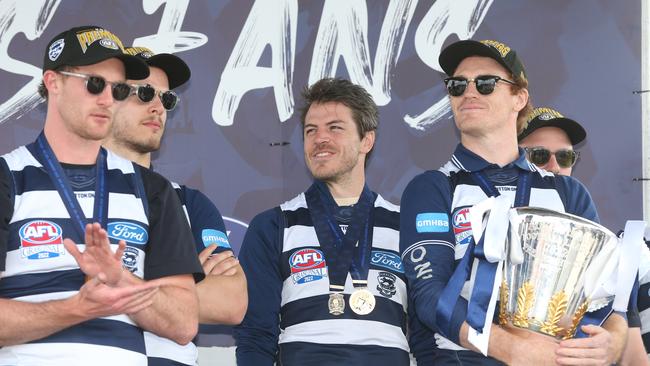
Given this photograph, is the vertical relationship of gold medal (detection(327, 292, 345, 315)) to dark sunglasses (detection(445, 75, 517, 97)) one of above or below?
below

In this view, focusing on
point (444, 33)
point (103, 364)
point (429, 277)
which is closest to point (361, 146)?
point (444, 33)

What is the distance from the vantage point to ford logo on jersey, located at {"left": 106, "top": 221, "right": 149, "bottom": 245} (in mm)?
2910

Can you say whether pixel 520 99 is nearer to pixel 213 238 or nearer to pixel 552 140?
pixel 552 140

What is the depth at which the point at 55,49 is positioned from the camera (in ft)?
10.3

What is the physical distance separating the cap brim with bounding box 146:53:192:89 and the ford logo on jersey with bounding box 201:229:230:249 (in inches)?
35.3

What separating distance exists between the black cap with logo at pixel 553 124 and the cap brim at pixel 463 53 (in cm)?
116

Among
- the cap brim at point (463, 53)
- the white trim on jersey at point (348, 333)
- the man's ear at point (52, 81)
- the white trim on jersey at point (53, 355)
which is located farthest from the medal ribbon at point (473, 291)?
the man's ear at point (52, 81)

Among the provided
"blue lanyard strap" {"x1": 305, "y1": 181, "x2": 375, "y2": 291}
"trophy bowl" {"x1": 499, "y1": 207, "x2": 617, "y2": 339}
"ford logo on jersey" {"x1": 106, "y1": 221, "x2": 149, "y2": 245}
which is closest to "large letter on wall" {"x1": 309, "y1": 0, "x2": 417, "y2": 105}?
"blue lanyard strap" {"x1": 305, "y1": 181, "x2": 375, "y2": 291}

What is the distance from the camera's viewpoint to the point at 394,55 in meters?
4.89

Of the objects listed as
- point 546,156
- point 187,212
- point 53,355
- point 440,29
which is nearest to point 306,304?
point 187,212

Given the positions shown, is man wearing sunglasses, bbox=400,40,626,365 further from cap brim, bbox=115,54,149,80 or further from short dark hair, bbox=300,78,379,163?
cap brim, bbox=115,54,149,80

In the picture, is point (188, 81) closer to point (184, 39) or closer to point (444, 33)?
point (184, 39)

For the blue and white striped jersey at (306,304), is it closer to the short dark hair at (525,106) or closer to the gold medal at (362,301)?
the gold medal at (362,301)

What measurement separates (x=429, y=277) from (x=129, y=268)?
0.97 meters
